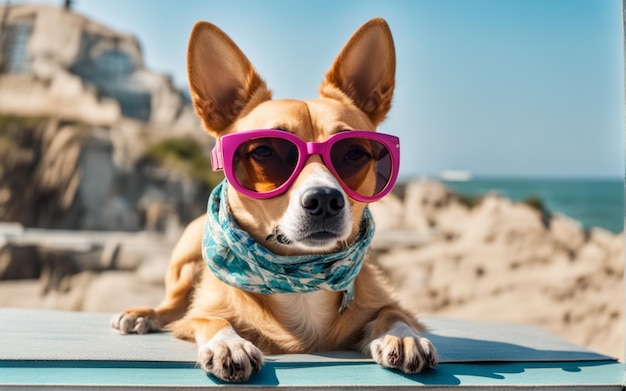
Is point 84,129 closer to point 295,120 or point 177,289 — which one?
point 177,289

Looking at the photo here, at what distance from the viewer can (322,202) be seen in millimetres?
1965

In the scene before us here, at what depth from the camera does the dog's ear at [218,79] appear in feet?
7.72

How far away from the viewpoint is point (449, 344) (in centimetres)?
244

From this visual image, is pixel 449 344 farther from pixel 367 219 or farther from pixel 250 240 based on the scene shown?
pixel 250 240

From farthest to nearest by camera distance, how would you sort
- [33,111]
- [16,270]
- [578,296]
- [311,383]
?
1. [33,111]
2. [16,270]
3. [578,296]
4. [311,383]

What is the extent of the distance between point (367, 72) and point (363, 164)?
0.51 meters

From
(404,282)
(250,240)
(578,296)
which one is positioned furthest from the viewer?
(404,282)

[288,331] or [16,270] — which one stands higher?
[288,331]

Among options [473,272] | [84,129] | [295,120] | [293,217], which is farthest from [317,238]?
[84,129]

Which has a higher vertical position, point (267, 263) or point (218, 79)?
point (218, 79)

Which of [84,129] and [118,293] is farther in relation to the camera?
[84,129]

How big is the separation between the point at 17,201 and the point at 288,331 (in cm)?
3078

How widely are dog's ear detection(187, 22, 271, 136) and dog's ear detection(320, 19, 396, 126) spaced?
29 cm

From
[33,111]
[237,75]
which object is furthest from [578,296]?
[33,111]
